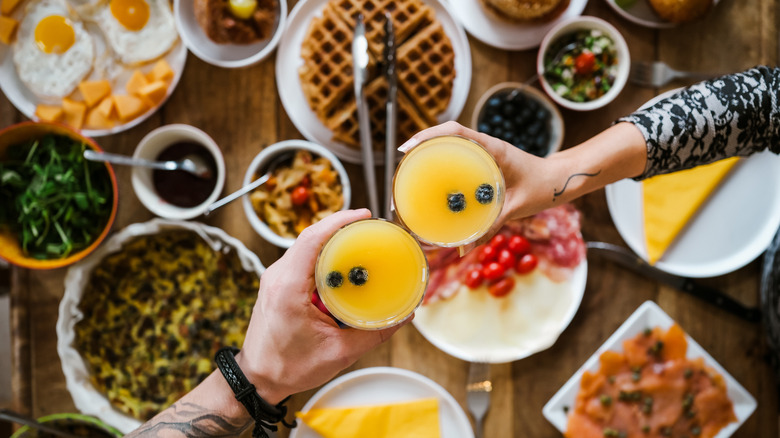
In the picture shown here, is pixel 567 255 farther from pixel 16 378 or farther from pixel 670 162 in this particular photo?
pixel 16 378

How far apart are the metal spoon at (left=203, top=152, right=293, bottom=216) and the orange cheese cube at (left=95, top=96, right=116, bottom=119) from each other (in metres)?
0.48

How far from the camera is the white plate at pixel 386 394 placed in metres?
1.96

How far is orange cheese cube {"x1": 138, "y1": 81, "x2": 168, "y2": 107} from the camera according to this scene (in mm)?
1945

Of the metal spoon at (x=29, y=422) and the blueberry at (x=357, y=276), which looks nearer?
the blueberry at (x=357, y=276)

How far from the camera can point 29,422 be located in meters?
1.78

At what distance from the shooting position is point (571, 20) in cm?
196

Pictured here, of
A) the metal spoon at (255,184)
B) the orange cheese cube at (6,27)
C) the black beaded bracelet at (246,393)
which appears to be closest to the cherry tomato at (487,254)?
the metal spoon at (255,184)

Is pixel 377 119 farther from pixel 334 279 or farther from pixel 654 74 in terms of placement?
Result: pixel 654 74

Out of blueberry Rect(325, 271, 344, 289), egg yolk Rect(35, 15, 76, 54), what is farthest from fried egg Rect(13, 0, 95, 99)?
blueberry Rect(325, 271, 344, 289)

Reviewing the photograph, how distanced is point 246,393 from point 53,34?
145 cm

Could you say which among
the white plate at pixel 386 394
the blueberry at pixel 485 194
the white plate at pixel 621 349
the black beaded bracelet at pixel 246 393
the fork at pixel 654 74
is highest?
the blueberry at pixel 485 194

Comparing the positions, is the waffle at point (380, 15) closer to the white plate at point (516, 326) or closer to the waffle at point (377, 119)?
the waffle at point (377, 119)

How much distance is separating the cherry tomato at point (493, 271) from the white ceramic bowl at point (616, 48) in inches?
24.2

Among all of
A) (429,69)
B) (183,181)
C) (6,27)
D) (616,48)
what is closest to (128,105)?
(183,181)
